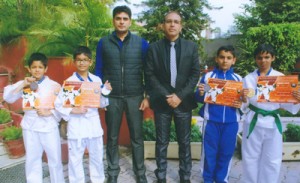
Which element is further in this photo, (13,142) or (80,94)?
(13,142)

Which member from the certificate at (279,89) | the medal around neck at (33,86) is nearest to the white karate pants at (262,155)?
the certificate at (279,89)

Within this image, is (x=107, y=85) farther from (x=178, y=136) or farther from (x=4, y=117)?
(x=4, y=117)

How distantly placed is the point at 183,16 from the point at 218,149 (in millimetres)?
A: 16069

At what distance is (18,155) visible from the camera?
5.11 m

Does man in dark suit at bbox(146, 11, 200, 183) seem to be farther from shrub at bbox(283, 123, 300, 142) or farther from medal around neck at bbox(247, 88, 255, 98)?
shrub at bbox(283, 123, 300, 142)

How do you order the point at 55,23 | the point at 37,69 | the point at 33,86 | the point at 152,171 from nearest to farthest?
the point at 33,86
the point at 37,69
the point at 152,171
the point at 55,23

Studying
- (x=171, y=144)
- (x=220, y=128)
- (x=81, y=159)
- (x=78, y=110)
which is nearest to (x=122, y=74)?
(x=78, y=110)

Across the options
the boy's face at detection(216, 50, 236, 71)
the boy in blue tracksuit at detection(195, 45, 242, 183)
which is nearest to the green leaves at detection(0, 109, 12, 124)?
the boy in blue tracksuit at detection(195, 45, 242, 183)

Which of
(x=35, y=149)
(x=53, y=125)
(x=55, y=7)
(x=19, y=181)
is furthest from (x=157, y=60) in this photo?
(x=55, y=7)

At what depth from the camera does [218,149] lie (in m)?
3.65

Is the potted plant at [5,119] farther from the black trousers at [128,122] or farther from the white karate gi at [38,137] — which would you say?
the black trousers at [128,122]

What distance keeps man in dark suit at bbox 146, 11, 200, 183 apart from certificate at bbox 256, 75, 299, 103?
0.84 m

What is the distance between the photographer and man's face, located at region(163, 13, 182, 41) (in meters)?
3.54

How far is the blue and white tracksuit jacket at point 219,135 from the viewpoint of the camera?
3516 mm
